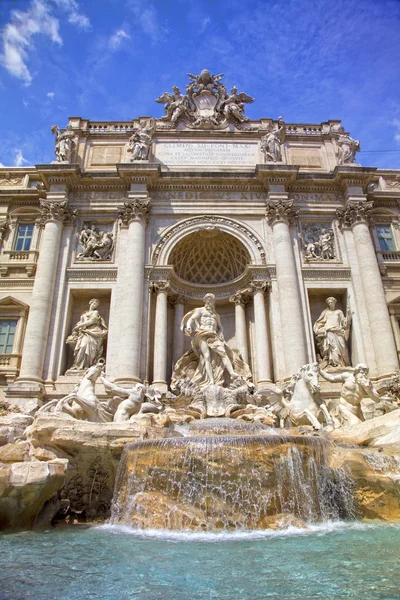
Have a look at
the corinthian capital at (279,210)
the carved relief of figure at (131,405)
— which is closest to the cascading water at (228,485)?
the carved relief of figure at (131,405)

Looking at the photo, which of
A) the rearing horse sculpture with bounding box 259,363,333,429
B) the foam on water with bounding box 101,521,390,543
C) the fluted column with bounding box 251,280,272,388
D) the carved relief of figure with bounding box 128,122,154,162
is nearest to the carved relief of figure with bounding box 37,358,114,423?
the foam on water with bounding box 101,521,390,543

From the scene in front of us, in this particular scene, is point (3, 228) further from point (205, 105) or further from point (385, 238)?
point (385, 238)

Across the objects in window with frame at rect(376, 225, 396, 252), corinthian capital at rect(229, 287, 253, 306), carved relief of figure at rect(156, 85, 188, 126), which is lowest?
corinthian capital at rect(229, 287, 253, 306)

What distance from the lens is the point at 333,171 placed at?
19.8 meters

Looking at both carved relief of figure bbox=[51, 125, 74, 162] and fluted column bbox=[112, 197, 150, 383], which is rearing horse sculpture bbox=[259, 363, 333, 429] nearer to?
fluted column bbox=[112, 197, 150, 383]

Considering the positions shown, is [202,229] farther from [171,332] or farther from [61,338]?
[61,338]

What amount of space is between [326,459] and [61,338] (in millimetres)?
11737

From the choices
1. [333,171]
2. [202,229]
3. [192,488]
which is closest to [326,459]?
[192,488]

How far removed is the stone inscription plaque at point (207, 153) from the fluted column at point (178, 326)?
6.71m

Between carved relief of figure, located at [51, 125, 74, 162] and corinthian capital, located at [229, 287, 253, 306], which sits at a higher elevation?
carved relief of figure, located at [51, 125, 74, 162]

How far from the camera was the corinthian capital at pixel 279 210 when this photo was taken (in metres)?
18.8

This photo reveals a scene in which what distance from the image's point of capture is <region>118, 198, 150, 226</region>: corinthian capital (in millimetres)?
18516

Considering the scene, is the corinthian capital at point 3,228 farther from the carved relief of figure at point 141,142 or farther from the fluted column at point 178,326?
the fluted column at point 178,326

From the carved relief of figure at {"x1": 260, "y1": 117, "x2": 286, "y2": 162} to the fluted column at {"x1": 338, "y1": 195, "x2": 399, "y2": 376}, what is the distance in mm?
4010
